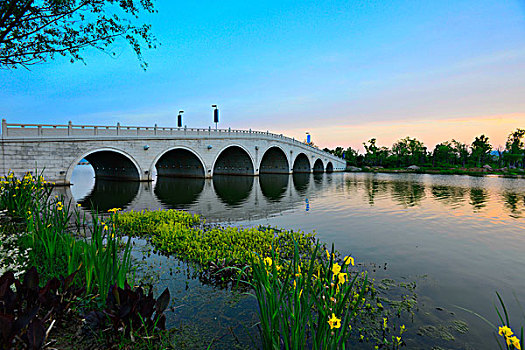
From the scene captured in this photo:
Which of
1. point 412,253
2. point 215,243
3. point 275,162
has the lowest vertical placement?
point 412,253

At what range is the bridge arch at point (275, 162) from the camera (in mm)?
49650

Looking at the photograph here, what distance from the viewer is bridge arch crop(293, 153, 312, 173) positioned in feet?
188

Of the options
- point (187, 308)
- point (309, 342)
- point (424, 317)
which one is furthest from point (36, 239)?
point (424, 317)

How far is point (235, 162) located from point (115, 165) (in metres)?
17.5

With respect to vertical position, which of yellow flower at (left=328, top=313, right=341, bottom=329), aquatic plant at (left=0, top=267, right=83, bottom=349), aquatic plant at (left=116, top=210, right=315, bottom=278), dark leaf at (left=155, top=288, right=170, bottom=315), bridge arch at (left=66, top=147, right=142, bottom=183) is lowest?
aquatic plant at (left=116, top=210, right=315, bottom=278)

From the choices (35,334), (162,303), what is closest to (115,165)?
(162,303)

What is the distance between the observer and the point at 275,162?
53.0m

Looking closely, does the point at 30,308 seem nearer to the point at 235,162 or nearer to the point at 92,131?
the point at 92,131

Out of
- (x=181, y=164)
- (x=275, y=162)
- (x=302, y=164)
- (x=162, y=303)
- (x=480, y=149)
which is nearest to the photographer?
(x=162, y=303)

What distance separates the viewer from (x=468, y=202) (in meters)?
19.7

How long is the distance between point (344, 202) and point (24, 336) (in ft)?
57.7

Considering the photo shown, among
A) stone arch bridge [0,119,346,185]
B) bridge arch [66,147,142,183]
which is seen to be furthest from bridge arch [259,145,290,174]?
bridge arch [66,147,142,183]

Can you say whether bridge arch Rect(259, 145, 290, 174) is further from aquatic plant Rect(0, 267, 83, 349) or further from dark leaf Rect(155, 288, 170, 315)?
aquatic plant Rect(0, 267, 83, 349)

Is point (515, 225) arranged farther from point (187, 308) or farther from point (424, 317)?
point (187, 308)
